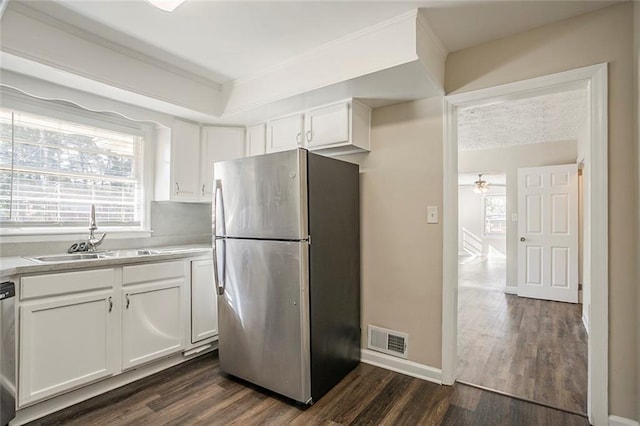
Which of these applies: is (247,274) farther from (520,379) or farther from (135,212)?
(520,379)

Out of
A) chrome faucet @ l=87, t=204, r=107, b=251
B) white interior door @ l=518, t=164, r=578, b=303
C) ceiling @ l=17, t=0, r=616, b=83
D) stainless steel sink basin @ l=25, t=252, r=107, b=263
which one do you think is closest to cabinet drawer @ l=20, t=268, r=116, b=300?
stainless steel sink basin @ l=25, t=252, r=107, b=263

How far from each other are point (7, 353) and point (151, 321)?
0.80m

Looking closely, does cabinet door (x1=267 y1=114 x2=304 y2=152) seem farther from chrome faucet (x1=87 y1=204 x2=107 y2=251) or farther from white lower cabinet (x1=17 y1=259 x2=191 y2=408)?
chrome faucet (x1=87 y1=204 x2=107 y2=251)

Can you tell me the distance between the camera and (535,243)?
16.2 feet

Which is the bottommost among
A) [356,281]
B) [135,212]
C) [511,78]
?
[356,281]

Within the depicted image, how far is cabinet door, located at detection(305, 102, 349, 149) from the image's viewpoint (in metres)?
2.55

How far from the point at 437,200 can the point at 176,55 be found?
2.24 m

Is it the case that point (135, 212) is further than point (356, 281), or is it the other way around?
point (135, 212)

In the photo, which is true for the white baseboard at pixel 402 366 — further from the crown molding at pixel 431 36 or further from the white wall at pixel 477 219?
the white wall at pixel 477 219

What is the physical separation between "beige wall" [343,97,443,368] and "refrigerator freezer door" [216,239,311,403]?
83 centimetres

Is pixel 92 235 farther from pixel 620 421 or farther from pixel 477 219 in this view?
pixel 477 219

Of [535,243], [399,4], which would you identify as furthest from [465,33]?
[535,243]

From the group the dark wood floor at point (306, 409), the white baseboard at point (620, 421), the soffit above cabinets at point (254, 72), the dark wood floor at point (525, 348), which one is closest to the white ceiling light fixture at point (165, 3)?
A: the soffit above cabinets at point (254, 72)

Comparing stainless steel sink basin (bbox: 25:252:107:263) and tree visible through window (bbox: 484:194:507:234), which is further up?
tree visible through window (bbox: 484:194:507:234)
